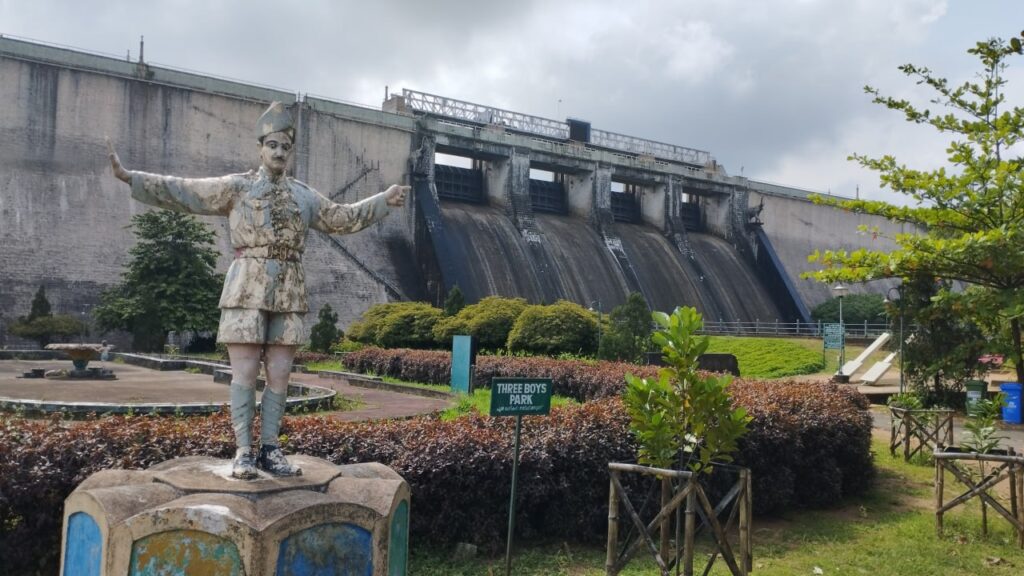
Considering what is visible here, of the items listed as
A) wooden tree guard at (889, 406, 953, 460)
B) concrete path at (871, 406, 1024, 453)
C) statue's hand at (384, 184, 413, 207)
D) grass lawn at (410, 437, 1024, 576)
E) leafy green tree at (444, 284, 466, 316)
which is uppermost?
statue's hand at (384, 184, 413, 207)

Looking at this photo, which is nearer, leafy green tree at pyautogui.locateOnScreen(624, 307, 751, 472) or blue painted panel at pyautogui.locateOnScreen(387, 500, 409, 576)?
blue painted panel at pyautogui.locateOnScreen(387, 500, 409, 576)

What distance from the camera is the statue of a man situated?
369 centimetres

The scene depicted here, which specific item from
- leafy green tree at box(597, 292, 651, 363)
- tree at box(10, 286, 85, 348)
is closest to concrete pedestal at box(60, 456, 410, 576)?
leafy green tree at box(597, 292, 651, 363)

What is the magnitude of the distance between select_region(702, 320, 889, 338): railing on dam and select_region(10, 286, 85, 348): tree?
21.1 meters

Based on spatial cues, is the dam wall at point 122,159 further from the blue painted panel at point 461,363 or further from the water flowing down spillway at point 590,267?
the blue painted panel at point 461,363

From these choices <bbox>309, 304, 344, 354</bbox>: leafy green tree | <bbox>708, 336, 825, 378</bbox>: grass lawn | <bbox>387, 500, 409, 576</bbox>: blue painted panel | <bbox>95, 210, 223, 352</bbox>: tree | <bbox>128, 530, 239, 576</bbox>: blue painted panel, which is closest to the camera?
<bbox>128, 530, 239, 576</bbox>: blue painted panel

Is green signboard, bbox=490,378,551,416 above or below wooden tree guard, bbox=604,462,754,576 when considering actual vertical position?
above

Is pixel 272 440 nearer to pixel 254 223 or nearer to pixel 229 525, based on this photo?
pixel 229 525

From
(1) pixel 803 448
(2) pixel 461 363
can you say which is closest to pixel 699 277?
(2) pixel 461 363

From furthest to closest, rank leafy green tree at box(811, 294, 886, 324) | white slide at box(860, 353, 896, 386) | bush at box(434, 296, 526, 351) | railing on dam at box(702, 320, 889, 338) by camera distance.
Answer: leafy green tree at box(811, 294, 886, 324), railing on dam at box(702, 320, 889, 338), bush at box(434, 296, 526, 351), white slide at box(860, 353, 896, 386)

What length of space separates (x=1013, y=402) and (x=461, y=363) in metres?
8.56

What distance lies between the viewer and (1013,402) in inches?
481

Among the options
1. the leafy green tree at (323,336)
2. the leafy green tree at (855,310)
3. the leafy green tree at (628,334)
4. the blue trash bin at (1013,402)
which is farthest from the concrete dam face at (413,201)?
the blue trash bin at (1013,402)

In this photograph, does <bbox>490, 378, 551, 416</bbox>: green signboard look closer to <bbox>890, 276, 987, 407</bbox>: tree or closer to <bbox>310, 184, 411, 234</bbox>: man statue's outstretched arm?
<bbox>310, 184, 411, 234</bbox>: man statue's outstretched arm
